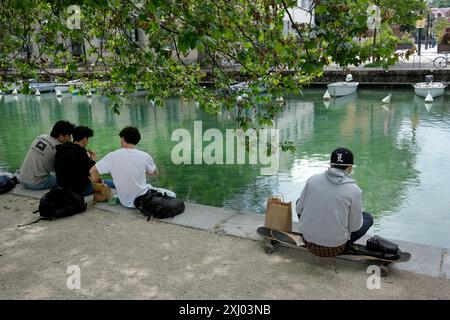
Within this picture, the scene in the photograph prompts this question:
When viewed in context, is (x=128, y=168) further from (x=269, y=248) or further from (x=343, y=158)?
(x=343, y=158)

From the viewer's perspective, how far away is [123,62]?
7531 mm

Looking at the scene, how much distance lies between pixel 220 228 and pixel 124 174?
4.71ft

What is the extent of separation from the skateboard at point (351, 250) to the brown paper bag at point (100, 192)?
254 cm

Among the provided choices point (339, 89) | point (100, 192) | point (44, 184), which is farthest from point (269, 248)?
point (339, 89)

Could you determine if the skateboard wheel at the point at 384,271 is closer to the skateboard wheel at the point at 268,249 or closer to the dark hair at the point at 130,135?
the skateboard wheel at the point at 268,249

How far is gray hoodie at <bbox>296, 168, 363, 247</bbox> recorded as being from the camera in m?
4.07

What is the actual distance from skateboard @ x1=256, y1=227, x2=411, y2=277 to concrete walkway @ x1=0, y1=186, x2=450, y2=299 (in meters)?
0.11

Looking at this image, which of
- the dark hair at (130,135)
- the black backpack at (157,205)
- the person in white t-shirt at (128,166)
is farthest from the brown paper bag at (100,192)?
the dark hair at (130,135)

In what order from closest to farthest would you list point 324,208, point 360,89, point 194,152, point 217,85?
1. point 324,208
2. point 217,85
3. point 194,152
4. point 360,89

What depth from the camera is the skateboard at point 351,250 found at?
4051 mm

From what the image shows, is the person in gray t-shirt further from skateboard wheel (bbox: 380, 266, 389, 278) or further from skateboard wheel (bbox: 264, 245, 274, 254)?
skateboard wheel (bbox: 380, 266, 389, 278)

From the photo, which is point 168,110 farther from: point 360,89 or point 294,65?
point 294,65

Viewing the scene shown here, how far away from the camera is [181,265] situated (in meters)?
4.41
